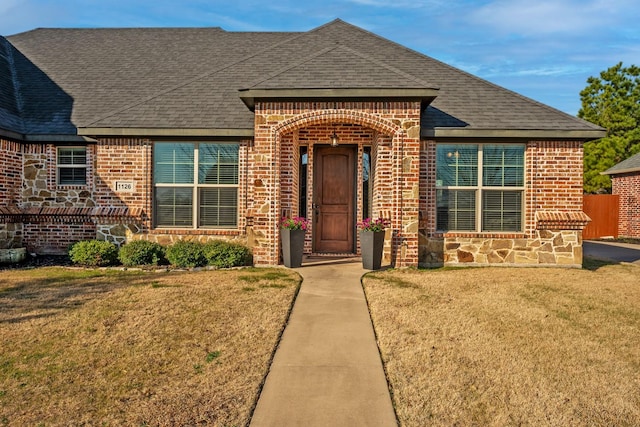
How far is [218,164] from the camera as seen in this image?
9555mm

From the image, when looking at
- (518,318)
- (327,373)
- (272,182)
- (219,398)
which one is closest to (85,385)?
(219,398)

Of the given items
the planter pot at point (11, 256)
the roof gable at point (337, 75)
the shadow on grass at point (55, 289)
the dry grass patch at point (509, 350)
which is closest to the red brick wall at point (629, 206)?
the dry grass patch at point (509, 350)

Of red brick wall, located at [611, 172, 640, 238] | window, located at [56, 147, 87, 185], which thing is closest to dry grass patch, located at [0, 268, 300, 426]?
window, located at [56, 147, 87, 185]

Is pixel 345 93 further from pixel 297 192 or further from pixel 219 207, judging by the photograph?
pixel 219 207

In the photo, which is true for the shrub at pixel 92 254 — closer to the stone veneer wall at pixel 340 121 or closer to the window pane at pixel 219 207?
the window pane at pixel 219 207

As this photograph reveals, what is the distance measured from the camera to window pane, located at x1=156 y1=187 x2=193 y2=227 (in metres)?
9.62

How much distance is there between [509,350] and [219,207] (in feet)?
23.2

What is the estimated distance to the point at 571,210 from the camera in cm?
916

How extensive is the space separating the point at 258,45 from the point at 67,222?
7.61m

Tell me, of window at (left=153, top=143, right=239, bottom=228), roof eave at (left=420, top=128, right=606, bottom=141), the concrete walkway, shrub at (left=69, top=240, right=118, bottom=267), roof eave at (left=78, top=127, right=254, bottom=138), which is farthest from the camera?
window at (left=153, top=143, right=239, bottom=228)

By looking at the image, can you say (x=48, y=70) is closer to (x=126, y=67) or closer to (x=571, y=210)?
(x=126, y=67)

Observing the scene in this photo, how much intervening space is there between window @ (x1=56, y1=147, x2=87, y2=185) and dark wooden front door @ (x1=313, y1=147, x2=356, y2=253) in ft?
18.6

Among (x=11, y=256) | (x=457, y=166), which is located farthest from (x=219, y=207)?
(x=457, y=166)

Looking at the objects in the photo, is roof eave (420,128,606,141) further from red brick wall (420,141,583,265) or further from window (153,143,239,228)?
window (153,143,239,228)
